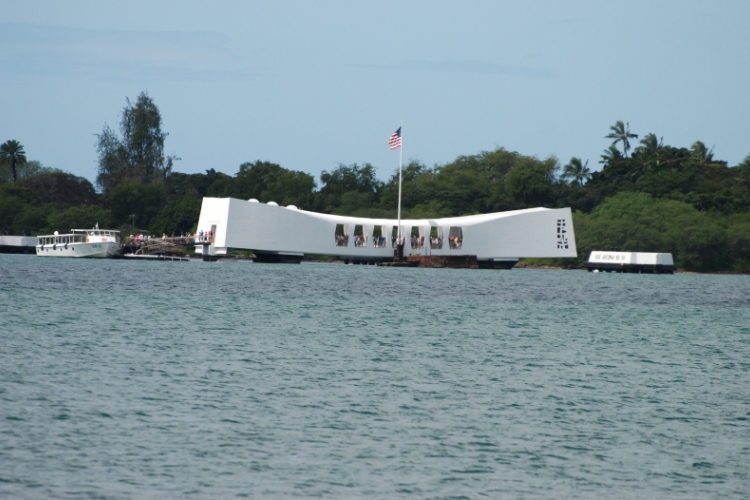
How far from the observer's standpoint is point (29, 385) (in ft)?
45.9

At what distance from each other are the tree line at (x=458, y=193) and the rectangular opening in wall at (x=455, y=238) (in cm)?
1053

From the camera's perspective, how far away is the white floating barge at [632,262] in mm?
61781

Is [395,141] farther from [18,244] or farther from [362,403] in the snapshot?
[362,403]

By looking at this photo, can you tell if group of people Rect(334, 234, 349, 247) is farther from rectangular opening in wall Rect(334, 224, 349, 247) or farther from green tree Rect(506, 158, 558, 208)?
green tree Rect(506, 158, 558, 208)

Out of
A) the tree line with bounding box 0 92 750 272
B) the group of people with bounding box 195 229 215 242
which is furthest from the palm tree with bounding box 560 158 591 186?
the group of people with bounding box 195 229 215 242

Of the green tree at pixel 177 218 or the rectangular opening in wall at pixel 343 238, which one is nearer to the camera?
the rectangular opening in wall at pixel 343 238

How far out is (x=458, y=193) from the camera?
268 feet

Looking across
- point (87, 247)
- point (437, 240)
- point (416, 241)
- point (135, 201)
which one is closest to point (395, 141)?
point (416, 241)

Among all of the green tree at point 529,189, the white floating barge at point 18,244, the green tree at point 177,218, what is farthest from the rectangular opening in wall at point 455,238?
the white floating barge at point 18,244

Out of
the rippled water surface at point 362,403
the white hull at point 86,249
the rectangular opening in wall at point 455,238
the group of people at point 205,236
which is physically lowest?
the rippled water surface at point 362,403

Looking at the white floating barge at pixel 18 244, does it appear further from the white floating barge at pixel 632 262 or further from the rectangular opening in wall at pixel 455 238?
the white floating barge at pixel 632 262

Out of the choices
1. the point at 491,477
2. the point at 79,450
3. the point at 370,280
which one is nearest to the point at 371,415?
the point at 491,477

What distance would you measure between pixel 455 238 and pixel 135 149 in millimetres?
34548

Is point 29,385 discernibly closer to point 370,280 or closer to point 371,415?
point 371,415
